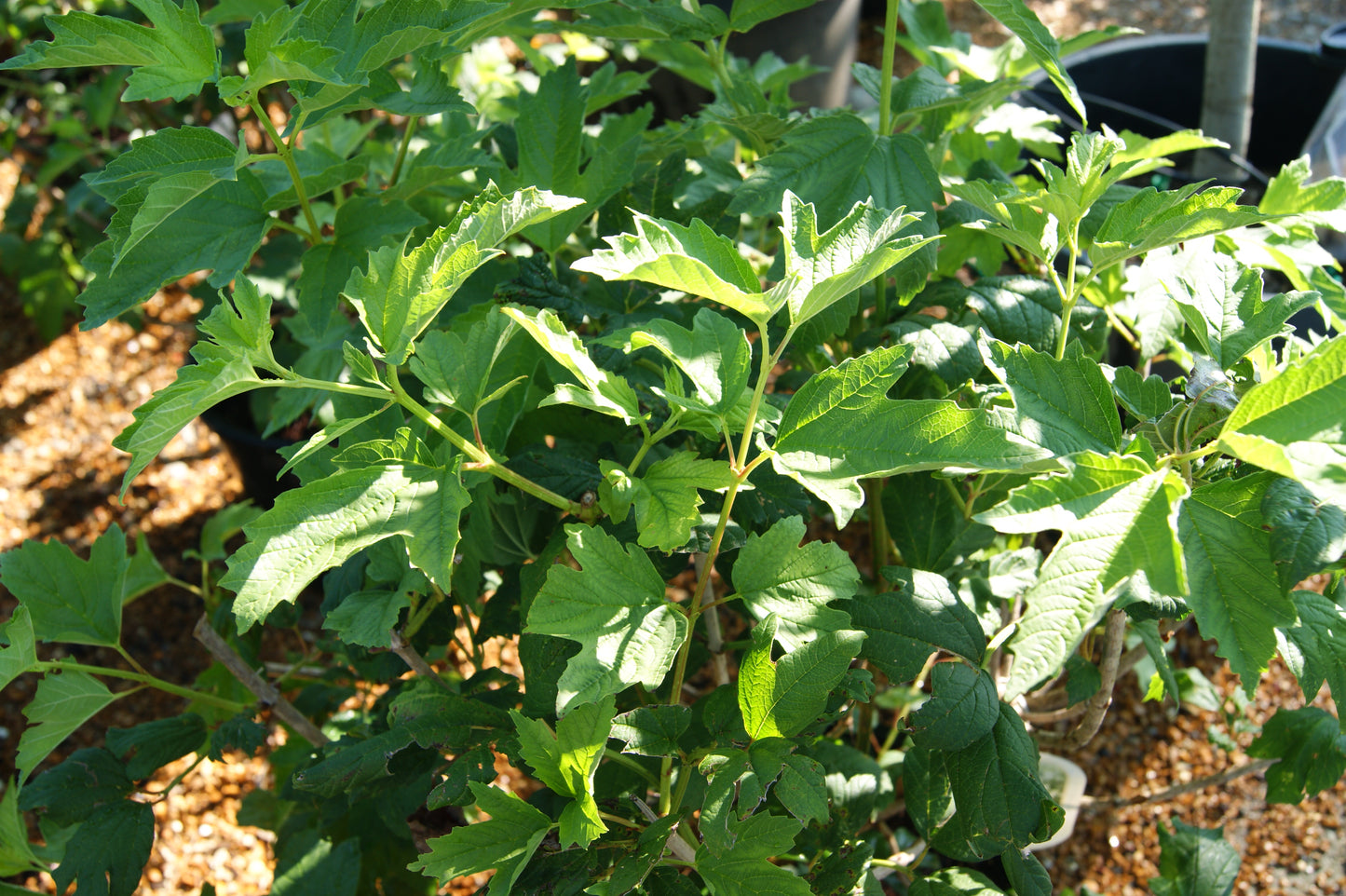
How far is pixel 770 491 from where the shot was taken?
35.9 inches

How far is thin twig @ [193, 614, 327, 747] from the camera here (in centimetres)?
100

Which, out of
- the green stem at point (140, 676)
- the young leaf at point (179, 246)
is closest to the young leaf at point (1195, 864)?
the green stem at point (140, 676)

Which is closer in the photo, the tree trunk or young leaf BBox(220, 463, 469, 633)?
young leaf BBox(220, 463, 469, 633)

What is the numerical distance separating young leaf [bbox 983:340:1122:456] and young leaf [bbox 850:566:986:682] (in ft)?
0.75

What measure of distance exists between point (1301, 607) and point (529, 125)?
31.4 inches

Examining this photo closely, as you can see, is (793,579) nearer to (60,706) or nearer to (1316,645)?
(1316,645)

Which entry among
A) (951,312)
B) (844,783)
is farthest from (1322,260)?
(844,783)

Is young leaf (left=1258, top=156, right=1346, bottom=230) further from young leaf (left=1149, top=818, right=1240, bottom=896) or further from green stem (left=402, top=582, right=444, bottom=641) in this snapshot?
green stem (left=402, top=582, right=444, bottom=641)

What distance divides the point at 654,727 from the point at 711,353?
0.30 m

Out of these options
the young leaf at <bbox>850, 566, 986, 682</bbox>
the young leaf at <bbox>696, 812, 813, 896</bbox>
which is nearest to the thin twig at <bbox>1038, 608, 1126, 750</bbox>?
the young leaf at <bbox>850, 566, 986, 682</bbox>

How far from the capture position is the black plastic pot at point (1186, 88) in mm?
2293

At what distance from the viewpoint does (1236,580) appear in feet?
2.12

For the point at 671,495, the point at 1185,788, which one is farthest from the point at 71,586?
the point at 1185,788

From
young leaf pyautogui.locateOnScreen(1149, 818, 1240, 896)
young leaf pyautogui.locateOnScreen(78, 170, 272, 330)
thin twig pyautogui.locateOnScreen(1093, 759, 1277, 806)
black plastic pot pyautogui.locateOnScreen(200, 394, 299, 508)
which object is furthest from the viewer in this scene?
black plastic pot pyautogui.locateOnScreen(200, 394, 299, 508)
